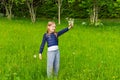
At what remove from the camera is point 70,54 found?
16578 millimetres

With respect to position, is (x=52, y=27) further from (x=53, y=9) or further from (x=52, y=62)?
(x=53, y=9)

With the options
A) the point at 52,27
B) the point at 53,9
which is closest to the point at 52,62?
the point at 52,27

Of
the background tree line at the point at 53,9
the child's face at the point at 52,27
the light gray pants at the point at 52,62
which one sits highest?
the child's face at the point at 52,27

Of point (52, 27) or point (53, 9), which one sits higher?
point (52, 27)

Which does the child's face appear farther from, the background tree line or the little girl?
the background tree line

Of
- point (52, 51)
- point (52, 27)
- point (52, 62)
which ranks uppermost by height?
point (52, 27)

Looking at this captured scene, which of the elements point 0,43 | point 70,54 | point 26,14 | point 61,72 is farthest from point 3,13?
point 61,72

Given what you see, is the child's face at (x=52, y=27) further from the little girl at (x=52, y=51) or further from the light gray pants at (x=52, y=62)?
the light gray pants at (x=52, y=62)

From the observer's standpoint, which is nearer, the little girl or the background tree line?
the little girl

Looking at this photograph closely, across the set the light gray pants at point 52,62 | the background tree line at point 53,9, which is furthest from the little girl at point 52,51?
the background tree line at point 53,9

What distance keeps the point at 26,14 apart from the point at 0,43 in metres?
38.5

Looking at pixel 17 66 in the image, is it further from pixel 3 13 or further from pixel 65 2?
pixel 3 13

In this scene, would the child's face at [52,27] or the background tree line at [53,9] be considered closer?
the child's face at [52,27]

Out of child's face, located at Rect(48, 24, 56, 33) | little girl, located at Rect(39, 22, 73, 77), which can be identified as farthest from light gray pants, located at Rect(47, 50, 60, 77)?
child's face, located at Rect(48, 24, 56, 33)
